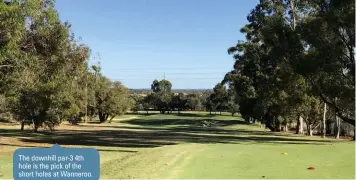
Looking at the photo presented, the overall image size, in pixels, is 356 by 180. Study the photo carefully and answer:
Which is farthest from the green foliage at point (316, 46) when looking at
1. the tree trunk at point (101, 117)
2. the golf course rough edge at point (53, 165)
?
the tree trunk at point (101, 117)

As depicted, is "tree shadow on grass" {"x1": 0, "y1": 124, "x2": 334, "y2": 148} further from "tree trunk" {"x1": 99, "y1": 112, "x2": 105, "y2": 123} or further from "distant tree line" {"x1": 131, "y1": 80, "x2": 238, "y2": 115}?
"distant tree line" {"x1": 131, "y1": 80, "x2": 238, "y2": 115}

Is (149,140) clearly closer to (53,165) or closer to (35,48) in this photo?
(35,48)

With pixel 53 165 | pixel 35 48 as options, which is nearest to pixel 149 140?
pixel 35 48

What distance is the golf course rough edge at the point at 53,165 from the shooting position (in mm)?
5309

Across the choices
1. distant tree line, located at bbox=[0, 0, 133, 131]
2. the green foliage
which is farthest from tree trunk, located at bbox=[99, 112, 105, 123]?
distant tree line, located at bbox=[0, 0, 133, 131]

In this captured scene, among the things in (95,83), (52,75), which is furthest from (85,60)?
(95,83)

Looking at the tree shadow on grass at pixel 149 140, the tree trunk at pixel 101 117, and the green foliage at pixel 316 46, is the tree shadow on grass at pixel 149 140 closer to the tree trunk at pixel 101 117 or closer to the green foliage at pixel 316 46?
the green foliage at pixel 316 46

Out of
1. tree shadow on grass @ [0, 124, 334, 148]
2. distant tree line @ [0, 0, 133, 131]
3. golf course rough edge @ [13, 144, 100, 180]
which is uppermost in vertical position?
distant tree line @ [0, 0, 133, 131]

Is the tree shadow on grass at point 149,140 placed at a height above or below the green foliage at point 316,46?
below

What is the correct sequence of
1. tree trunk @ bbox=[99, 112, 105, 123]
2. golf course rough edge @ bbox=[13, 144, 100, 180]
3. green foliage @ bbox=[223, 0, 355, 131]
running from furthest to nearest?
tree trunk @ bbox=[99, 112, 105, 123] → green foliage @ bbox=[223, 0, 355, 131] → golf course rough edge @ bbox=[13, 144, 100, 180]

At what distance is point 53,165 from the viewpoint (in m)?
5.32

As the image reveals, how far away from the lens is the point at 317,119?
45.6 meters

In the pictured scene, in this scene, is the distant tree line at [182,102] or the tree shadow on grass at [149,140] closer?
the tree shadow on grass at [149,140]

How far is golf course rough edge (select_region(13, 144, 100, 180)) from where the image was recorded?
17.4 feet
